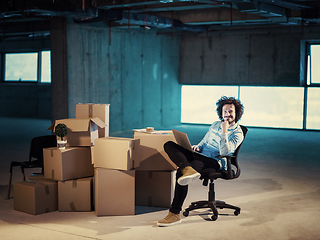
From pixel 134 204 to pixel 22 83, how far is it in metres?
12.4

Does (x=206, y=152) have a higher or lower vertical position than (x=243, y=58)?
lower

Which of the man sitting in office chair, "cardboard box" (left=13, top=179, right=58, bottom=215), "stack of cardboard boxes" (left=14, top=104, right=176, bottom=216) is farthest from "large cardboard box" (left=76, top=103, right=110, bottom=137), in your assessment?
the man sitting in office chair

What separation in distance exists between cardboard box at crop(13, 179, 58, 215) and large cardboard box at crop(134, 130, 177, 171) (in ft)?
2.96

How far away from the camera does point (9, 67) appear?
15.4 metres

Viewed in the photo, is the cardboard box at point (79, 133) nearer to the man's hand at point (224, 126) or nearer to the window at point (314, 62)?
the man's hand at point (224, 126)

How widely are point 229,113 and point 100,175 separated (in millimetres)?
1372

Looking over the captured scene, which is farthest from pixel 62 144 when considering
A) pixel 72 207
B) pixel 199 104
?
pixel 199 104

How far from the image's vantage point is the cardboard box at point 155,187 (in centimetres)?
416

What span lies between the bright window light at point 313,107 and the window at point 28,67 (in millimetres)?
8761

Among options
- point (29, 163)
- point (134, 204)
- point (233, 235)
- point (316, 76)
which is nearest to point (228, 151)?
point (233, 235)

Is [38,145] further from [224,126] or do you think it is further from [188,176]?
[224,126]

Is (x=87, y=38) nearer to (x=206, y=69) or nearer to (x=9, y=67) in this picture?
(x=206, y=69)

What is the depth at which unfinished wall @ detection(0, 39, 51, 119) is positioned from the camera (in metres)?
14.4

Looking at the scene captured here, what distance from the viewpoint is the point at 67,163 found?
13.1 ft
